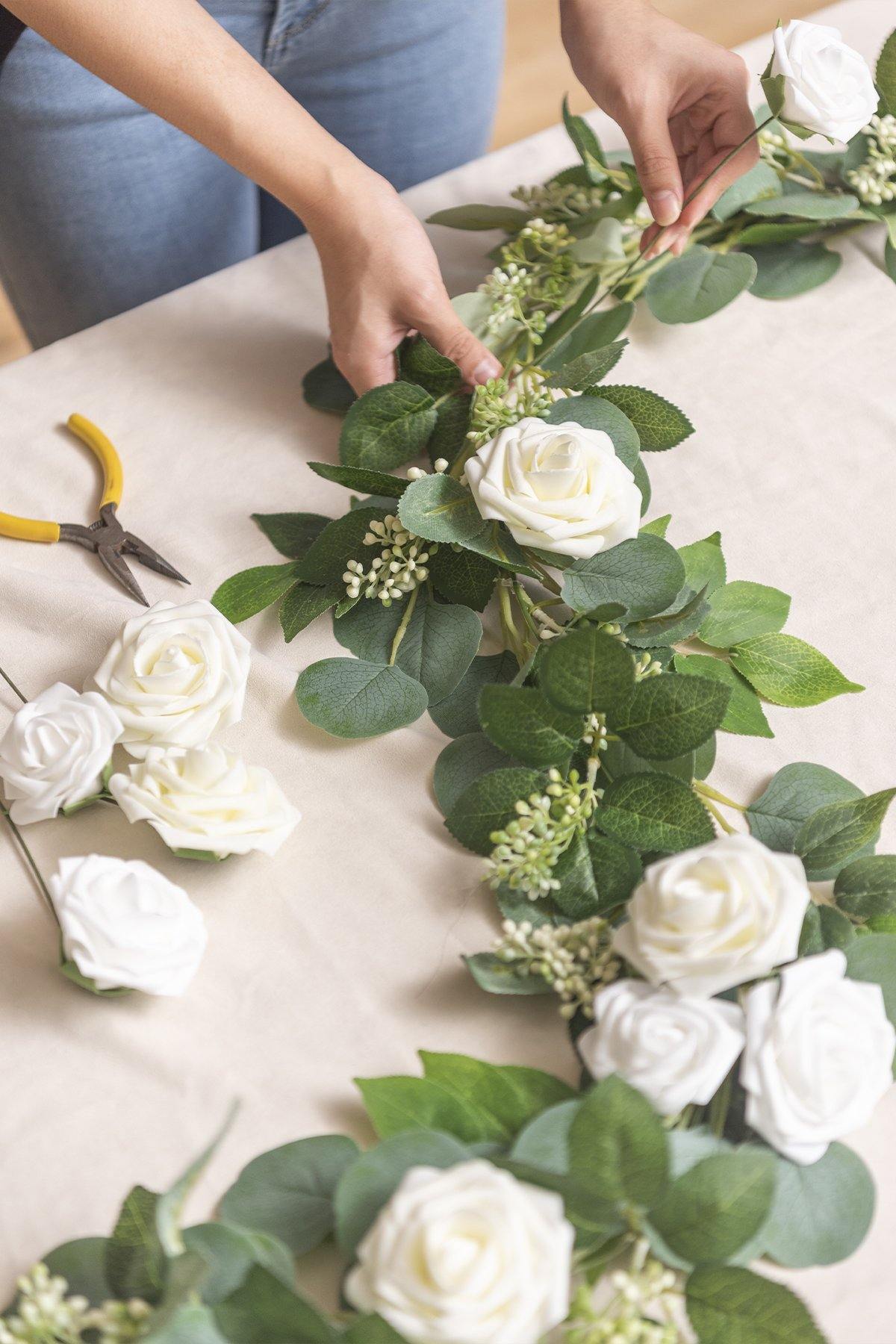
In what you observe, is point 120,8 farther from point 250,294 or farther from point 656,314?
point 656,314

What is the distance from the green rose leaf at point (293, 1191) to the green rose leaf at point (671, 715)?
209 mm

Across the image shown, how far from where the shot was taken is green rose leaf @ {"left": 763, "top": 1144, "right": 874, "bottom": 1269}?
1.36ft

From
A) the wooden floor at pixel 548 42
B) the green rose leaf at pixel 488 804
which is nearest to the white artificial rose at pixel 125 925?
the green rose leaf at pixel 488 804

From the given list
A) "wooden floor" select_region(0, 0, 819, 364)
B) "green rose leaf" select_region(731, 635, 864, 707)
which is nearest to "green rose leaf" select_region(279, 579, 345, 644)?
"green rose leaf" select_region(731, 635, 864, 707)

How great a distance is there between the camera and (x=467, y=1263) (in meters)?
0.35

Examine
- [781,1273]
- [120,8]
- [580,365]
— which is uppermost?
[120,8]

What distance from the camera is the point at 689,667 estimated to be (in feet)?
1.90

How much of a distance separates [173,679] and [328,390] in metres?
0.27

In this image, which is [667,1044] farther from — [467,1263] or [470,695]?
[470,695]

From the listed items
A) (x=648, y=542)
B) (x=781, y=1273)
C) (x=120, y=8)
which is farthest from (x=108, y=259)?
(x=781, y=1273)

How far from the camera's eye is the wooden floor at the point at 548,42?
201 centimetres

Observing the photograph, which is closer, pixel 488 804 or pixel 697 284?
pixel 488 804

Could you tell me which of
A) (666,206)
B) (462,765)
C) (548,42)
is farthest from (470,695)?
(548,42)

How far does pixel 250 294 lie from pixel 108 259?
149 millimetres
